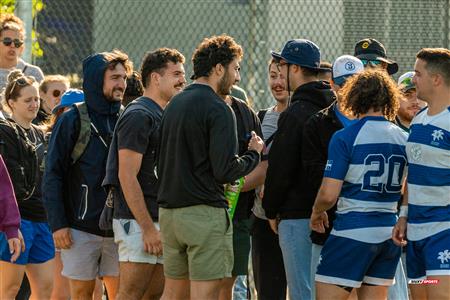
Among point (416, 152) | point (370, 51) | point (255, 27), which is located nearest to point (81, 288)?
point (416, 152)

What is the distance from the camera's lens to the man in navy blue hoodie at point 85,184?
696 centimetres

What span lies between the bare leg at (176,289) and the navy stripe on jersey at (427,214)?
1.38 m

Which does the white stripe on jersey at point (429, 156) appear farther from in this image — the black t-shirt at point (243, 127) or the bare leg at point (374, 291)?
the black t-shirt at point (243, 127)

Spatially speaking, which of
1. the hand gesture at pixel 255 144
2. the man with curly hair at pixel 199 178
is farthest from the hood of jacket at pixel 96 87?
the hand gesture at pixel 255 144

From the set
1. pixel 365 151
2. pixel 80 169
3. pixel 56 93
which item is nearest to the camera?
pixel 365 151

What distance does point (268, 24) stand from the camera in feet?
34.7

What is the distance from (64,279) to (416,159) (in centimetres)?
307

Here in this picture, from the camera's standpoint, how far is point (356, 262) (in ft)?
19.7

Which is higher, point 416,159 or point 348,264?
point 416,159

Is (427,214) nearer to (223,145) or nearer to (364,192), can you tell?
(364,192)

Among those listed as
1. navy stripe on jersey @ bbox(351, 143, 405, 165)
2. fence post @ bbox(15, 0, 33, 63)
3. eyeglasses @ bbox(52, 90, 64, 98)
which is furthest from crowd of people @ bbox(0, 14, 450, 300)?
fence post @ bbox(15, 0, 33, 63)

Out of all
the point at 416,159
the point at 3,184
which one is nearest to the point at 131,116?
the point at 3,184

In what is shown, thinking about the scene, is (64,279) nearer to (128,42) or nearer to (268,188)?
(268,188)

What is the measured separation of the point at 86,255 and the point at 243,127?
4.40 feet
